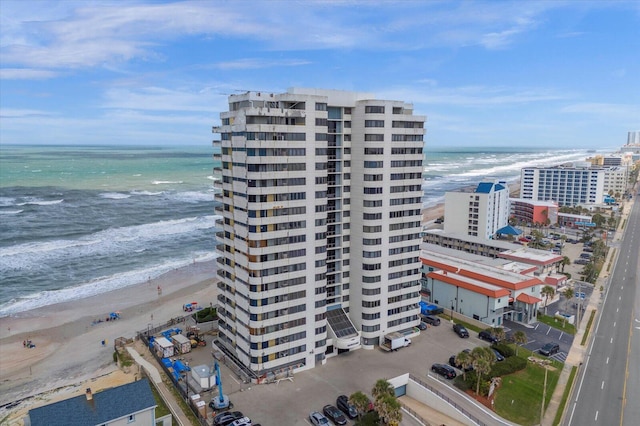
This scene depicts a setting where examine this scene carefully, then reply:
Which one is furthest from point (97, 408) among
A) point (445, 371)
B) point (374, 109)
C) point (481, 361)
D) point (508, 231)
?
point (508, 231)

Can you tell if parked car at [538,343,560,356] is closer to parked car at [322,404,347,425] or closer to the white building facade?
parked car at [322,404,347,425]

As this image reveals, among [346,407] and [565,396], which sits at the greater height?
[346,407]

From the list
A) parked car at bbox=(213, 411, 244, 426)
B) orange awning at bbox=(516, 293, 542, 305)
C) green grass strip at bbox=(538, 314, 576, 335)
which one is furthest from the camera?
orange awning at bbox=(516, 293, 542, 305)

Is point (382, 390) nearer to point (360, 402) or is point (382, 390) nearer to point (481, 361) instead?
point (360, 402)

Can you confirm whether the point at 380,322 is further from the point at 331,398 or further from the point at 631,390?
the point at 631,390

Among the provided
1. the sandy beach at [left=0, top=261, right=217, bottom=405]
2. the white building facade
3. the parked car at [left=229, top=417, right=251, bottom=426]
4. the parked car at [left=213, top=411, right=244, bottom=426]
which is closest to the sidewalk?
the parked car at [left=229, top=417, right=251, bottom=426]
